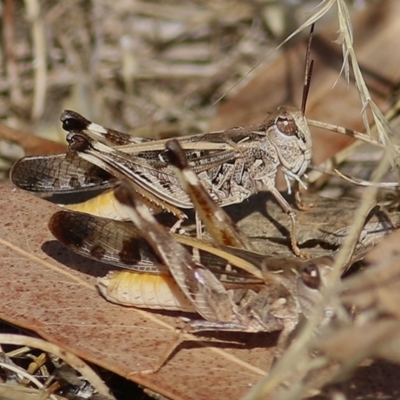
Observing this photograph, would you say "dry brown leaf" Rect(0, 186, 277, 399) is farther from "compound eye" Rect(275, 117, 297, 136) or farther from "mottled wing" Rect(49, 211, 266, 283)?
"compound eye" Rect(275, 117, 297, 136)

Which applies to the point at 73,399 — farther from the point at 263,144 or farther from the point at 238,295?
the point at 263,144

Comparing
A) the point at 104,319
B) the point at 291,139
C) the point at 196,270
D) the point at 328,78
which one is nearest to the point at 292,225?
the point at 291,139

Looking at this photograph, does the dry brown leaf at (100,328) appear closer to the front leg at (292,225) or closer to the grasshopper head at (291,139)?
the front leg at (292,225)

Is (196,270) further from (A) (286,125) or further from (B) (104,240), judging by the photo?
(A) (286,125)

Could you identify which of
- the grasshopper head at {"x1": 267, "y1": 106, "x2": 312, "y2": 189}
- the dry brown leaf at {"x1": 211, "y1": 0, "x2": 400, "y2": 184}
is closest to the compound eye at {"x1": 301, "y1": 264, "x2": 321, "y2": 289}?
the grasshopper head at {"x1": 267, "y1": 106, "x2": 312, "y2": 189}

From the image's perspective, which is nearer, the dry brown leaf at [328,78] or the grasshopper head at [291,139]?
the grasshopper head at [291,139]

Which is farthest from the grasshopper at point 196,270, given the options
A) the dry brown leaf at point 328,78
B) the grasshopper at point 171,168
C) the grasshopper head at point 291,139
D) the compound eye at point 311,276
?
the dry brown leaf at point 328,78
